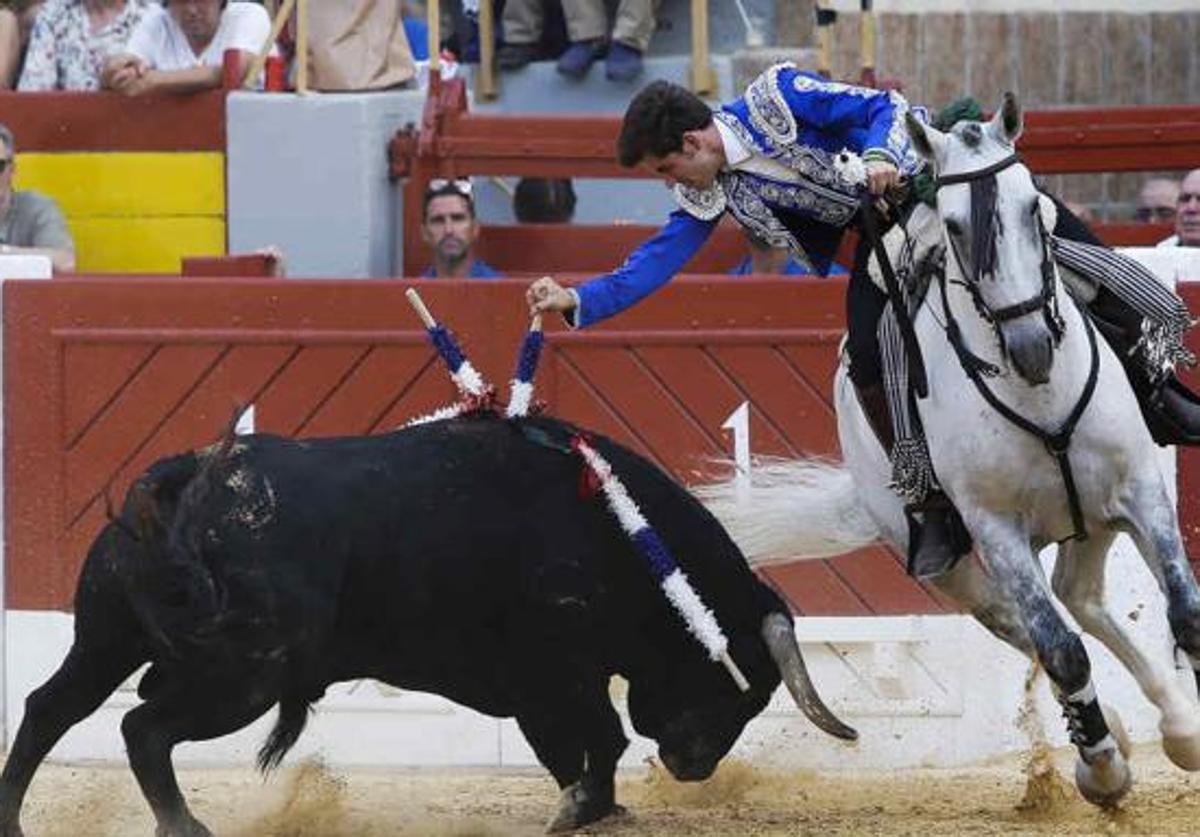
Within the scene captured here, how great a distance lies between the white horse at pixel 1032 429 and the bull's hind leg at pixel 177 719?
1.52 meters

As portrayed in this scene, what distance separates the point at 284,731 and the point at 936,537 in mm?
1467

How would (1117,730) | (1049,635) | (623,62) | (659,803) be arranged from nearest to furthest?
Result: 1. (1049,635)
2. (1117,730)
3. (659,803)
4. (623,62)

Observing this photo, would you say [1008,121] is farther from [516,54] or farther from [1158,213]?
[516,54]

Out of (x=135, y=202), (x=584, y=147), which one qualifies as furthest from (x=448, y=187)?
(x=135, y=202)

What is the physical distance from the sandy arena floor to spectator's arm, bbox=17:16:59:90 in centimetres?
342

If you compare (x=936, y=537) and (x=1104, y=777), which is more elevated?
(x=936, y=537)

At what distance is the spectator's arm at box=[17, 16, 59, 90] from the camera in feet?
34.9

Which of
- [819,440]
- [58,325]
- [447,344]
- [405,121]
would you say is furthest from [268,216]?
[447,344]

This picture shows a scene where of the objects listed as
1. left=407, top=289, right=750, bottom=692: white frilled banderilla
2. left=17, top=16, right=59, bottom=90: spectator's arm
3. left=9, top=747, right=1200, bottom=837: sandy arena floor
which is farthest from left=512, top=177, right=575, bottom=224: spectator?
left=407, top=289, right=750, bottom=692: white frilled banderilla

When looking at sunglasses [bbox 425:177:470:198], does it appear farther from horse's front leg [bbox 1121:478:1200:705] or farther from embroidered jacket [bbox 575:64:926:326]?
horse's front leg [bbox 1121:478:1200:705]

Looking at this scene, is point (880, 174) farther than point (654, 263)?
No

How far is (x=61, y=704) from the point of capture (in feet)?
20.3

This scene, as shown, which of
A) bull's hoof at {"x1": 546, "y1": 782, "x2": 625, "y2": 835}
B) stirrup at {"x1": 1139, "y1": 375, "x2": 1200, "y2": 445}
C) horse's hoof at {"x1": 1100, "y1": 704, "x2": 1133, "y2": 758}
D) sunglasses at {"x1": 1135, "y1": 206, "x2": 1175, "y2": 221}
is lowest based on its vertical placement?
bull's hoof at {"x1": 546, "y1": 782, "x2": 625, "y2": 835}

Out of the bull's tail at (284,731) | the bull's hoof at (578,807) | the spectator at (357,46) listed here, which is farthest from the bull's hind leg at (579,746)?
the spectator at (357,46)
